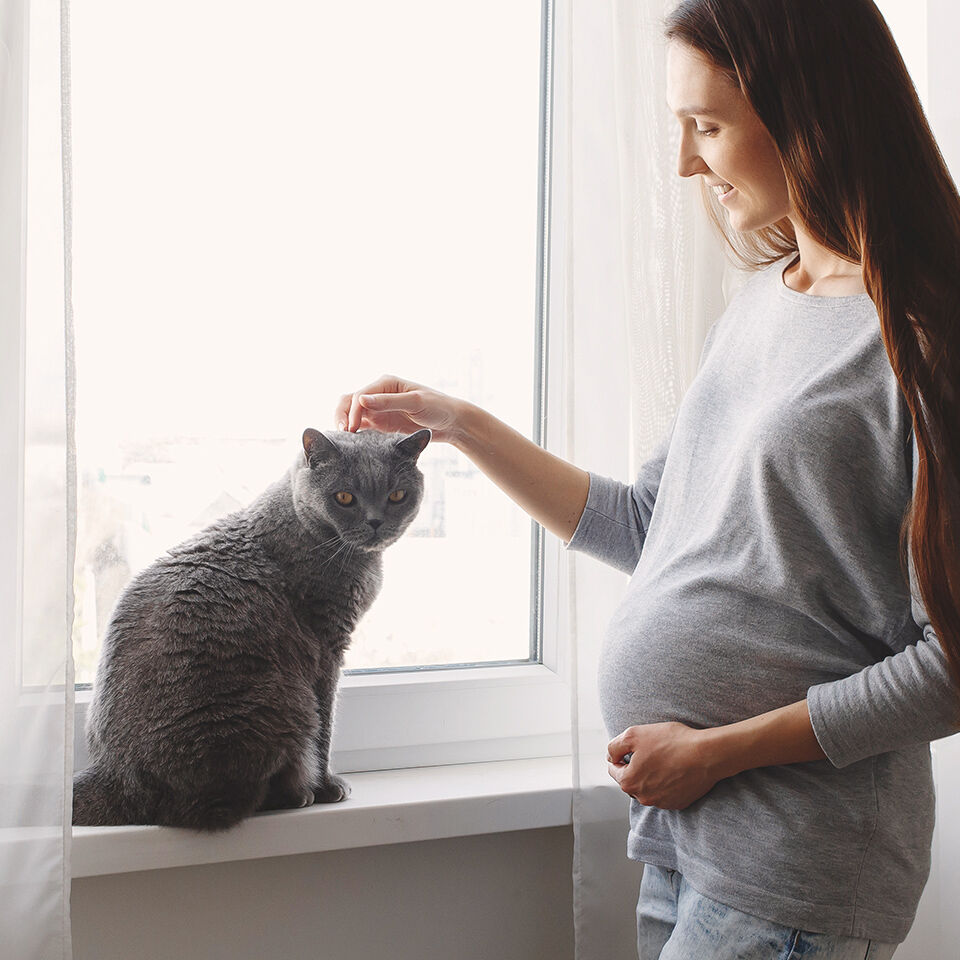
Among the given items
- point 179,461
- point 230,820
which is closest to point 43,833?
point 230,820

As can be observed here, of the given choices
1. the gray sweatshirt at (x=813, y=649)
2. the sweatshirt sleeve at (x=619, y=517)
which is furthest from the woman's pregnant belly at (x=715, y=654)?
the sweatshirt sleeve at (x=619, y=517)

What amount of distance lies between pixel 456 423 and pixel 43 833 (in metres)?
0.66

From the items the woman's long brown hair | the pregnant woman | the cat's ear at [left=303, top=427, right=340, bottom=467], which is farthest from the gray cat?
the woman's long brown hair

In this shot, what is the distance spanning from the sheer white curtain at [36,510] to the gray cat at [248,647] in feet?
0.34

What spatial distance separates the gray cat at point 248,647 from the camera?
40.8 inches

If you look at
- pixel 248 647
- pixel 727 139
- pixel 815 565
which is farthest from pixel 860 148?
pixel 248 647

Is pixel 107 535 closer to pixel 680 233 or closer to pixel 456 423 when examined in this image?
pixel 456 423

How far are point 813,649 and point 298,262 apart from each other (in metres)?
0.92

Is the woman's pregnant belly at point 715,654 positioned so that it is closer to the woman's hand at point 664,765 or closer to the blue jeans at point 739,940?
the woman's hand at point 664,765

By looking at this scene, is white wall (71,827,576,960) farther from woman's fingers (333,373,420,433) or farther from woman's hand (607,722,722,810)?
woman's fingers (333,373,420,433)

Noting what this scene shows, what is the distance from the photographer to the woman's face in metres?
0.90

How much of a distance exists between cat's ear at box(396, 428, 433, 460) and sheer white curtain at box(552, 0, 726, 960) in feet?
0.72

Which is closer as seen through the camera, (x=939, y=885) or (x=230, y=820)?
(x=230, y=820)

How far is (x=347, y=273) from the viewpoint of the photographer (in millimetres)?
1368
